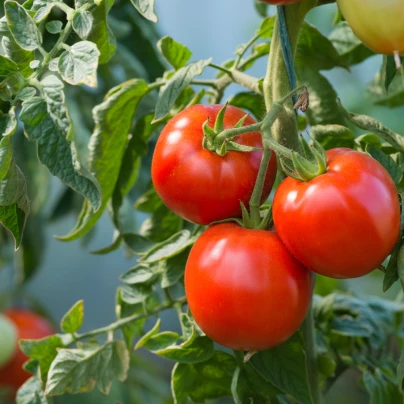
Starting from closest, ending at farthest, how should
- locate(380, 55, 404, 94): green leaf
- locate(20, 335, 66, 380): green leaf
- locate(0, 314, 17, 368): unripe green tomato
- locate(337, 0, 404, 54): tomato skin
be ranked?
locate(337, 0, 404, 54): tomato skin → locate(380, 55, 404, 94): green leaf → locate(20, 335, 66, 380): green leaf → locate(0, 314, 17, 368): unripe green tomato

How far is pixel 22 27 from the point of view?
16.8 inches

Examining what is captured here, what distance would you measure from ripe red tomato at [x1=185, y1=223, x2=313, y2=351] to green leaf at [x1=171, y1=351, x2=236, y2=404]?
4.0 inches

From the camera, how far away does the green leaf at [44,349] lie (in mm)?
592

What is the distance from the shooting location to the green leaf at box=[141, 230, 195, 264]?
1.76 feet

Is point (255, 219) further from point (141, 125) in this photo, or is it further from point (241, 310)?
point (141, 125)

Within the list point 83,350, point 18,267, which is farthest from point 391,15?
point 18,267

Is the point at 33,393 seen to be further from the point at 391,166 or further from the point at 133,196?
the point at 133,196

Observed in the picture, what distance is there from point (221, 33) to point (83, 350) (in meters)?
2.46

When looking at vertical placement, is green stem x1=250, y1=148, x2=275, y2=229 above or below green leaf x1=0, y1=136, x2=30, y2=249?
below

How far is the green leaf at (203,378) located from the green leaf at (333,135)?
7.5 inches

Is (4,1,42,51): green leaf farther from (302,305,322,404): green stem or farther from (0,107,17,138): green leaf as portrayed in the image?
(302,305,322,404): green stem

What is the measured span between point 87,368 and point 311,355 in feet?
0.61

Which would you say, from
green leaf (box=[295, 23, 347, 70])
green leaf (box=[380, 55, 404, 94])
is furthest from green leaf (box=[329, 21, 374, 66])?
green leaf (box=[380, 55, 404, 94])

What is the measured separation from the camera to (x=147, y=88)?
1.91 ft
